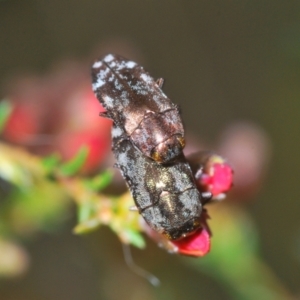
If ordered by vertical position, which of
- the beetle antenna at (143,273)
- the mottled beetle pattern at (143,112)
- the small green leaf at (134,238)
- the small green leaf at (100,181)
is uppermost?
Result: the mottled beetle pattern at (143,112)

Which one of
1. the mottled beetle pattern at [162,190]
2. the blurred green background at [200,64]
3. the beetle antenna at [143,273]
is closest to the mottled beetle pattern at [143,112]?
the mottled beetle pattern at [162,190]

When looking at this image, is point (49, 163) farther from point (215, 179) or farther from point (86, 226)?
point (215, 179)

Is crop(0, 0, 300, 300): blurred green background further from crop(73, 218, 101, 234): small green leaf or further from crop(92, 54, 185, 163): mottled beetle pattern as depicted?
crop(92, 54, 185, 163): mottled beetle pattern

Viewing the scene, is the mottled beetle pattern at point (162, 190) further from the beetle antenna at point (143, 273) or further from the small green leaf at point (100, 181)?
the beetle antenna at point (143, 273)

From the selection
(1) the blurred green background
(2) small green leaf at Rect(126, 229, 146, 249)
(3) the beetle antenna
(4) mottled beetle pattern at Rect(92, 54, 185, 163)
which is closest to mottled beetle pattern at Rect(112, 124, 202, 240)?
(4) mottled beetle pattern at Rect(92, 54, 185, 163)

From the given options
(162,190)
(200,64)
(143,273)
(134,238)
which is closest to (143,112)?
(162,190)
